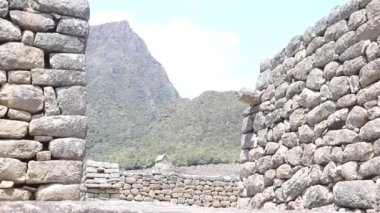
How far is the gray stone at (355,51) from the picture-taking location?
5.12 metres

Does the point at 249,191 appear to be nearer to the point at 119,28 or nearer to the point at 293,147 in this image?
the point at 293,147

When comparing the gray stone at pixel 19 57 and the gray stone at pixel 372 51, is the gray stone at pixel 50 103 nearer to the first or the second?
the gray stone at pixel 19 57

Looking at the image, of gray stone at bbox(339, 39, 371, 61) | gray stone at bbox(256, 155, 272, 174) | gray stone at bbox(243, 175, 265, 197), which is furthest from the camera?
gray stone at bbox(243, 175, 265, 197)

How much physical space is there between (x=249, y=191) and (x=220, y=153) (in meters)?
20.6

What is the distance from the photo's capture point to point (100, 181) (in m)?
12.1

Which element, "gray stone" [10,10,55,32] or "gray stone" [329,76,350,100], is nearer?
"gray stone" [10,10,55,32]

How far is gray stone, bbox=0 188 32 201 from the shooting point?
14.4 feet

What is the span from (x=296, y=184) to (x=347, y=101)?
1.23 m

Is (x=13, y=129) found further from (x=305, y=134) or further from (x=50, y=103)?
(x=305, y=134)

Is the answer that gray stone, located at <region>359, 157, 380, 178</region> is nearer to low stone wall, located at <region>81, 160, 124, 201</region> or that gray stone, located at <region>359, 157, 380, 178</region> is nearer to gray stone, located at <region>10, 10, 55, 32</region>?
gray stone, located at <region>10, 10, 55, 32</region>

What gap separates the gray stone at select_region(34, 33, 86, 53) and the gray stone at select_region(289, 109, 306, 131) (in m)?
2.58

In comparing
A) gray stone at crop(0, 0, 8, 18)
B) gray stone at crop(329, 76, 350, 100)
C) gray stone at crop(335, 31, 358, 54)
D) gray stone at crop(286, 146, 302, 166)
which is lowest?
gray stone at crop(286, 146, 302, 166)

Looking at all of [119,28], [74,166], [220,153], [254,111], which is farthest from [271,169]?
[119,28]

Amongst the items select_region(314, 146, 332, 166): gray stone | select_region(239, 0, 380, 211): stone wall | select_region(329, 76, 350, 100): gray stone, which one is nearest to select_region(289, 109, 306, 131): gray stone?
select_region(239, 0, 380, 211): stone wall
